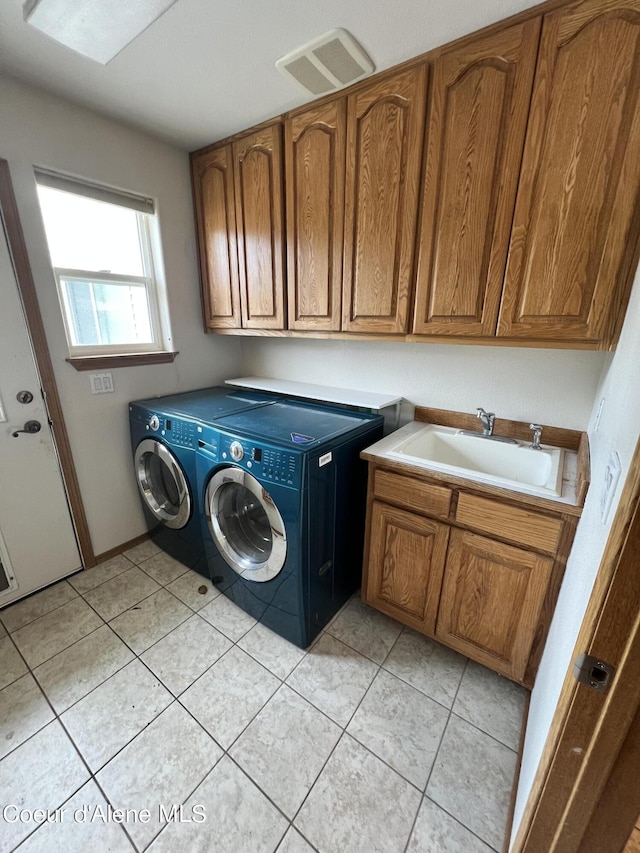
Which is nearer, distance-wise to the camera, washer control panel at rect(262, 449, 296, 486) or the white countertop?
the white countertop

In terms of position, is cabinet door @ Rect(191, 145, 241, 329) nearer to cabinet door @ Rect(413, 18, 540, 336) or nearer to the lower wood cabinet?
cabinet door @ Rect(413, 18, 540, 336)

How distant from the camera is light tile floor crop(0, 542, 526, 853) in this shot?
1.00 metres

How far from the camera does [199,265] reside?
87.1 inches

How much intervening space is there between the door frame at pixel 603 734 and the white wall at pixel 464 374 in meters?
1.16

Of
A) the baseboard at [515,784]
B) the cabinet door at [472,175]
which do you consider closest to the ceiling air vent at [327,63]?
the cabinet door at [472,175]

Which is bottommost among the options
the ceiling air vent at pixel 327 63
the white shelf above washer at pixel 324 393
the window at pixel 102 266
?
the white shelf above washer at pixel 324 393

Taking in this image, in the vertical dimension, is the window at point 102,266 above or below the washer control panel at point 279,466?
above

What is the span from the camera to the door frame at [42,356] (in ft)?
4.92

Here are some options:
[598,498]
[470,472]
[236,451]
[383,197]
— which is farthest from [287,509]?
[383,197]

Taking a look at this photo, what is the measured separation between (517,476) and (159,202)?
94.9 inches

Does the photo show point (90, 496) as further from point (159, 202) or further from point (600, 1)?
point (600, 1)

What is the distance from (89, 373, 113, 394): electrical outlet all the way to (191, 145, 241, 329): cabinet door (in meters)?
0.71

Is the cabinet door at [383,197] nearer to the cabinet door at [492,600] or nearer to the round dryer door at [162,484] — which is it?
the cabinet door at [492,600]

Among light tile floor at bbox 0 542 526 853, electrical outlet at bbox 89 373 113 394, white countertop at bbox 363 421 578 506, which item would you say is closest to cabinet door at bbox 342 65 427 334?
white countertop at bbox 363 421 578 506
